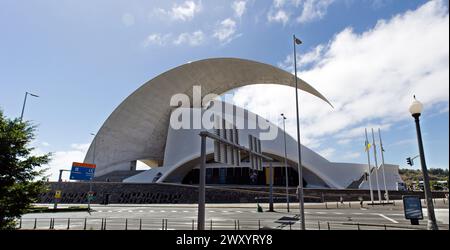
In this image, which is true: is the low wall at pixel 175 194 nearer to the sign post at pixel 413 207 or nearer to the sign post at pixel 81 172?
the sign post at pixel 81 172

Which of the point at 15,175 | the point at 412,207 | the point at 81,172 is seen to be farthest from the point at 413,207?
the point at 81,172

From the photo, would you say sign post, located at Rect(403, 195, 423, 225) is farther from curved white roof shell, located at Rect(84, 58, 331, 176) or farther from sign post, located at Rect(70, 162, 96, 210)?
curved white roof shell, located at Rect(84, 58, 331, 176)

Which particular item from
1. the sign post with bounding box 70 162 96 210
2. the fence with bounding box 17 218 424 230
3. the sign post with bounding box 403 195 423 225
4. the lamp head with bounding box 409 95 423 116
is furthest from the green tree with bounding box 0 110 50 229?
the sign post with bounding box 70 162 96 210

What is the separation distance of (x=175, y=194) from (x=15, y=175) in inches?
1316

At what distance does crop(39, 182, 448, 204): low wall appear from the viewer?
39.8m

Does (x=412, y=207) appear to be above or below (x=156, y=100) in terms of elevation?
below

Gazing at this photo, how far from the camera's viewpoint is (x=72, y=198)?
48250 mm

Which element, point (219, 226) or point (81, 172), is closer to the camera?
point (219, 226)

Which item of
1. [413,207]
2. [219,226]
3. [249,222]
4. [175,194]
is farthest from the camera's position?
[175,194]

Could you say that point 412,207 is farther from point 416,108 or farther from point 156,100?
point 156,100

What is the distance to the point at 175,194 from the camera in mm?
43156
